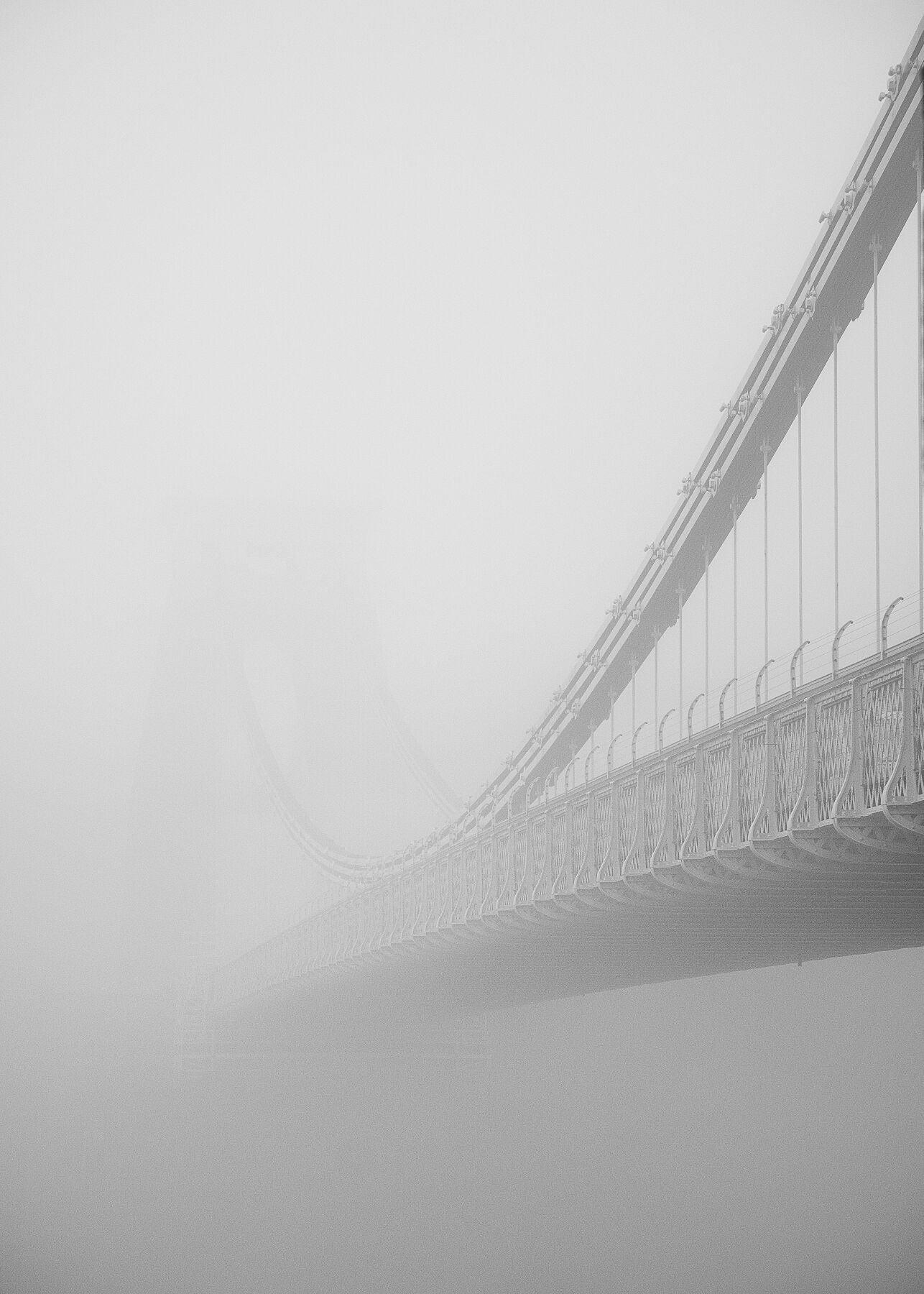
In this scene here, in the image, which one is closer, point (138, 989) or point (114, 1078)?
point (114, 1078)

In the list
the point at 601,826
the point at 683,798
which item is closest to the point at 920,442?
the point at 683,798

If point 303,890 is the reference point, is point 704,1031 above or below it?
below

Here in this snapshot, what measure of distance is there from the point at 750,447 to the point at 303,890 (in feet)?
76.3

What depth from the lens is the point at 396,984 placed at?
2211cm

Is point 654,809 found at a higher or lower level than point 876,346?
lower

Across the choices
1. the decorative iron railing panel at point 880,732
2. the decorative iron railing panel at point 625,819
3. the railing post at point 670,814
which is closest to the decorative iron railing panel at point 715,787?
the railing post at point 670,814

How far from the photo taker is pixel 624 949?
53.3ft

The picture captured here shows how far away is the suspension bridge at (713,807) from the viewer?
9273 mm

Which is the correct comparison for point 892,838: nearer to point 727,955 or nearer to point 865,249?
point 865,249

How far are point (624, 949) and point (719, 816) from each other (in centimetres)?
566

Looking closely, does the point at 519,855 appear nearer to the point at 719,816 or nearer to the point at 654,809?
the point at 654,809

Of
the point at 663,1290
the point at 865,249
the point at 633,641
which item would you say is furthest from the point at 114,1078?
the point at 865,249

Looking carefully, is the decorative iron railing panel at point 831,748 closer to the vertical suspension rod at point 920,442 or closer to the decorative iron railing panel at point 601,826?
the vertical suspension rod at point 920,442

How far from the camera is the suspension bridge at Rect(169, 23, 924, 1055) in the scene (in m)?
9.27
